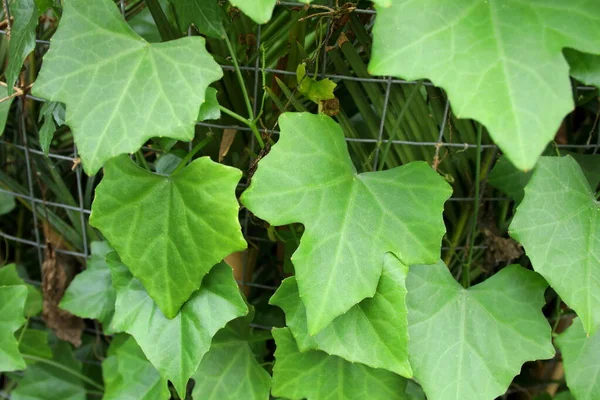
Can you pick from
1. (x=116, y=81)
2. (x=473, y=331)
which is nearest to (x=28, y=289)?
(x=116, y=81)

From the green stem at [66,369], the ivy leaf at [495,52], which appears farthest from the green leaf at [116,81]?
the green stem at [66,369]

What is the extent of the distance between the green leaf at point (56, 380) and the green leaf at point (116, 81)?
590mm

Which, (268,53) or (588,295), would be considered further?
(268,53)

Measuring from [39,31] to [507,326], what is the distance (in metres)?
0.82

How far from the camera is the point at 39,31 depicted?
90cm

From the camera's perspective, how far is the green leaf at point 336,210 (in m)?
0.57

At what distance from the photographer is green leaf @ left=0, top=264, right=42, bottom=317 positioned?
Result: 0.88 metres

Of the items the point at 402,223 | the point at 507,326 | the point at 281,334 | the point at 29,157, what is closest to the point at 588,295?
the point at 507,326

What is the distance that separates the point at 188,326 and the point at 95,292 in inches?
10.6

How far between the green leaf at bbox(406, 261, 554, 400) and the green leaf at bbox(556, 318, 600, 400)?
6cm

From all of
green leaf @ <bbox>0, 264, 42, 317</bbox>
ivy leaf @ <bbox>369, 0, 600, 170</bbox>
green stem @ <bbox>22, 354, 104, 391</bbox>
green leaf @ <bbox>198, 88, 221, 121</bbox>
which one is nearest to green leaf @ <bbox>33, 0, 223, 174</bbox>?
green leaf @ <bbox>198, 88, 221, 121</bbox>

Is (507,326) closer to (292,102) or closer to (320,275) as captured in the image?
(320,275)

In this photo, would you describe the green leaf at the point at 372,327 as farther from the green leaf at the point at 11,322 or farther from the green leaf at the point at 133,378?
the green leaf at the point at 11,322

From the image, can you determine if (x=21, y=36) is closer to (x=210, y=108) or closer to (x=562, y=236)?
(x=210, y=108)
